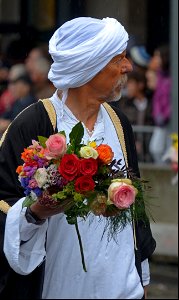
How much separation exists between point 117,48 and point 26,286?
1.04 m

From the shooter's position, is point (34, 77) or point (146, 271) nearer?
point (146, 271)

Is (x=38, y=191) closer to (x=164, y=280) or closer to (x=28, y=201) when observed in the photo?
(x=28, y=201)

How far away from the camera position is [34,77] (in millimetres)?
11133

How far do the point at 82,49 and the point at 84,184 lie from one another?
26.7 inches

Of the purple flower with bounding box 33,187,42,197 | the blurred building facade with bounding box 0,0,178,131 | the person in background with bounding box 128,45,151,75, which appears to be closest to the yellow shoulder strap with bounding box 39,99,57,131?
the purple flower with bounding box 33,187,42,197

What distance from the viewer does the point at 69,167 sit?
385 centimetres

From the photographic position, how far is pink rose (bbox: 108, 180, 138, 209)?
3.85 meters

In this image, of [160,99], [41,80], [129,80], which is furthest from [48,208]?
[129,80]

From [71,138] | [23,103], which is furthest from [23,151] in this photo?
[23,103]

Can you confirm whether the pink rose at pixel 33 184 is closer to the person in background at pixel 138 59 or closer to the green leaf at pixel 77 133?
the green leaf at pixel 77 133

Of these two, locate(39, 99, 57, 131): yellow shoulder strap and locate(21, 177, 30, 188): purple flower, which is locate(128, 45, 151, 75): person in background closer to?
locate(39, 99, 57, 131): yellow shoulder strap

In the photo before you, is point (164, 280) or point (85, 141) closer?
→ point (85, 141)

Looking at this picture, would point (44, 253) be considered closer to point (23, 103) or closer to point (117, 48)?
point (117, 48)

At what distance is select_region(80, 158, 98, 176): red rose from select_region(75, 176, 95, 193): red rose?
0.06ft
